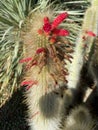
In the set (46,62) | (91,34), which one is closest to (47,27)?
(46,62)

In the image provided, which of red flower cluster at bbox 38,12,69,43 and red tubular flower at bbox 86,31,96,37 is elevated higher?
red flower cluster at bbox 38,12,69,43

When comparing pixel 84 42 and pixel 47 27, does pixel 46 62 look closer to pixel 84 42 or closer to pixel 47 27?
pixel 47 27

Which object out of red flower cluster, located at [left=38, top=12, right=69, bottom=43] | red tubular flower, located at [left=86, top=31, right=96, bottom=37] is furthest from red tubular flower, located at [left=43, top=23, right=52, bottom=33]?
red tubular flower, located at [left=86, top=31, right=96, bottom=37]

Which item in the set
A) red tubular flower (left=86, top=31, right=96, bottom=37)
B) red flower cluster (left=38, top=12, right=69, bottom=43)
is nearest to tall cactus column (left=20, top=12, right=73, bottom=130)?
red flower cluster (left=38, top=12, right=69, bottom=43)

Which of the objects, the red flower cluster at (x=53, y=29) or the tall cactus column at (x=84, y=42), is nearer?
the red flower cluster at (x=53, y=29)

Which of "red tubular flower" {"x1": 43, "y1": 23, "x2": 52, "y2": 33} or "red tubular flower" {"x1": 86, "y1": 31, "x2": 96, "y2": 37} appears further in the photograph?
"red tubular flower" {"x1": 86, "y1": 31, "x2": 96, "y2": 37}

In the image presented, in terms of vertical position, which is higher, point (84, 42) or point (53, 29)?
point (53, 29)

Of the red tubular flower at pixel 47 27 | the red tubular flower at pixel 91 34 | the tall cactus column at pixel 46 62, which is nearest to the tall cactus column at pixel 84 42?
the red tubular flower at pixel 91 34

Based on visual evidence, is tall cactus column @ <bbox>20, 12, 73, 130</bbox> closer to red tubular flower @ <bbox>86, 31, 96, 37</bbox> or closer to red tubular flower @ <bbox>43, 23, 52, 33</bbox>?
red tubular flower @ <bbox>43, 23, 52, 33</bbox>

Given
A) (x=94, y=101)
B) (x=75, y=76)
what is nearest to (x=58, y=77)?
(x=75, y=76)

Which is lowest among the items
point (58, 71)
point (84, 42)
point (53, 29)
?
point (84, 42)

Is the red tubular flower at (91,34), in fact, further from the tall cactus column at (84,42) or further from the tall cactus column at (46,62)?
the tall cactus column at (46,62)

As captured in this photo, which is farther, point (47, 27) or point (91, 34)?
point (91, 34)
